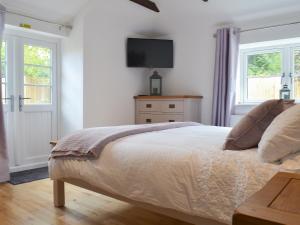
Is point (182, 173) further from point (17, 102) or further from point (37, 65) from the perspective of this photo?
point (37, 65)

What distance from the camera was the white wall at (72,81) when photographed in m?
3.91

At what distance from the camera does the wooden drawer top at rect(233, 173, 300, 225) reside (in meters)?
0.57

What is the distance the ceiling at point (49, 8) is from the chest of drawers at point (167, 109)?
158cm

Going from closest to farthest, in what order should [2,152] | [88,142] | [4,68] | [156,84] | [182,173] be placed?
[182,173] < [88,142] < [2,152] < [4,68] < [156,84]

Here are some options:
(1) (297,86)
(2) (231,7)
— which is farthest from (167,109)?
(1) (297,86)

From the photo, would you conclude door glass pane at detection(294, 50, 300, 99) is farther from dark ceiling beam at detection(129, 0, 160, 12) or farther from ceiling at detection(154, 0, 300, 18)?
dark ceiling beam at detection(129, 0, 160, 12)

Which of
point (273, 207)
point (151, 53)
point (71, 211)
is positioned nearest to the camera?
point (273, 207)

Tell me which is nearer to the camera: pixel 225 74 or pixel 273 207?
pixel 273 207

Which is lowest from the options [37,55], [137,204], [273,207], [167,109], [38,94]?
[137,204]

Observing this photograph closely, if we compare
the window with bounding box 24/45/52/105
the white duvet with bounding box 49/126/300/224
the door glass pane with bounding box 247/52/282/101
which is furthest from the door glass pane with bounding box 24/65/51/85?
the door glass pane with bounding box 247/52/282/101

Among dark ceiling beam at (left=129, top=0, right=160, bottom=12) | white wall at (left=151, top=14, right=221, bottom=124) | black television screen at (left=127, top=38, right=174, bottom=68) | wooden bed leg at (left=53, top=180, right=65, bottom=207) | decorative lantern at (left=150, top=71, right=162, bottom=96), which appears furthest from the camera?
decorative lantern at (left=150, top=71, right=162, bottom=96)

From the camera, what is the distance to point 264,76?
4.10 m

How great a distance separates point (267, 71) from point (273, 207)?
380 cm

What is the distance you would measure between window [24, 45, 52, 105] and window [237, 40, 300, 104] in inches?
110
